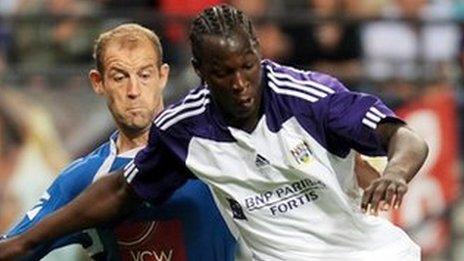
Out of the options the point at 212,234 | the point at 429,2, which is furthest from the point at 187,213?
the point at 429,2

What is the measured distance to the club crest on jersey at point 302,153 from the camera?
6.42 metres

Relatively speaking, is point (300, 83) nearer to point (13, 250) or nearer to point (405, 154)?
point (405, 154)

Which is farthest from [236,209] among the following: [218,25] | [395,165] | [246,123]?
[395,165]

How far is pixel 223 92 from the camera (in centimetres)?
632

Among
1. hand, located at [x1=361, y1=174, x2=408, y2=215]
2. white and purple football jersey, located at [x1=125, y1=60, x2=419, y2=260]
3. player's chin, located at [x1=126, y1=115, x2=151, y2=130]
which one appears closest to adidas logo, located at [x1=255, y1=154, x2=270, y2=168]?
white and purple football jersey, located at [x1=125, y1=60, x2=419, y2=260]

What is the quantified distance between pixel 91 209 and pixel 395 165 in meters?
1.41

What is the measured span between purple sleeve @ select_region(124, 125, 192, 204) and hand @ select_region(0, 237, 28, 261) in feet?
1.69

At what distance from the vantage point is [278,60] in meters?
12.2

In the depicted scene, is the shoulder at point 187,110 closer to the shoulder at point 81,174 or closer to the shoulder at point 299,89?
the shoulder at point 299,89

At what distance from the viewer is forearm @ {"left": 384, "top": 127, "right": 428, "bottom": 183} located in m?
5.99

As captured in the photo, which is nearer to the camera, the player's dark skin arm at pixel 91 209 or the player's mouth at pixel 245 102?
the player's mouth at pixel 245 102

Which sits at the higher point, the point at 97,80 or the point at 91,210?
the point at 97,80

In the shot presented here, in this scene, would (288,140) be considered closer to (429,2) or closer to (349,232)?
(349,232)

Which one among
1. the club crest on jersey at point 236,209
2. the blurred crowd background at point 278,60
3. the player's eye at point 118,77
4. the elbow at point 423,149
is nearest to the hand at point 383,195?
the elbow at point 423,149
